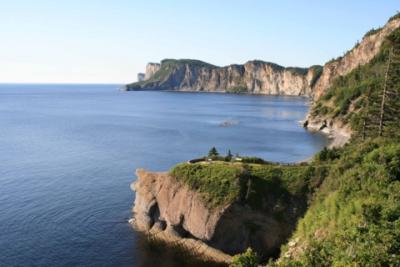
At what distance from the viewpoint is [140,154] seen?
95.4m

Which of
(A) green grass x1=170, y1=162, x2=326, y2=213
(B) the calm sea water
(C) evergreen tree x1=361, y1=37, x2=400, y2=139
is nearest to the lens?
(A) green grass x1=170, y1=162, x2=326, y2=213

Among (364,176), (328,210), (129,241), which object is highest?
(364,176)

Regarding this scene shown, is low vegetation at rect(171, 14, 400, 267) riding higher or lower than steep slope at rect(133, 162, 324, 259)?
higher

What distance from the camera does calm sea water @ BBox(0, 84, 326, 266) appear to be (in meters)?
48.2

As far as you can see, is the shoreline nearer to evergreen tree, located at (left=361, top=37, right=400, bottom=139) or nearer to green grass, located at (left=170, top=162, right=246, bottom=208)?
green grass, located at (left=170, top=162, right=246, bottom=208)

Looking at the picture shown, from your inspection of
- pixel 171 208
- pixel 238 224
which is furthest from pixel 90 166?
pixel 238 224

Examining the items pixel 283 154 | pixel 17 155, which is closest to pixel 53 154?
pixel 17 155

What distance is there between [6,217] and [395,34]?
121980mm

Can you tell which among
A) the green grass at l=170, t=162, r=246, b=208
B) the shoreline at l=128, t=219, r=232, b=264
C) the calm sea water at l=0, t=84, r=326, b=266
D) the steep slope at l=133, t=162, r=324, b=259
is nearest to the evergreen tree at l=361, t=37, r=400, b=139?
the steep slope at l=133, t=162, r=324, b=259

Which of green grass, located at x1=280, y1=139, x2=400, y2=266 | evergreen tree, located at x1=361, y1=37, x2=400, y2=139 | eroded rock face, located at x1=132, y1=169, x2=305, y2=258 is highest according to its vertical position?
evergreen tree, located at x1=361, y1=37, x2=400, y2=139

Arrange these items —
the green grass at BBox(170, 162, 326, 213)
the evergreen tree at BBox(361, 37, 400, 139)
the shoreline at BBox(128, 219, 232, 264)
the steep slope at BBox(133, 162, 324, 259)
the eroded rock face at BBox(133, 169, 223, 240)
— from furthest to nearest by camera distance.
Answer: the evergreen tree at BBox(361, 37, 400, 139), the eroded rock face at BBox(133, 169, 223, 240), the green grass at BBox(170, 162, 326, 213), the steep slope at BBox(133, 162, 324, 259), the shoreline at BBox(128, 219, 232, 264)

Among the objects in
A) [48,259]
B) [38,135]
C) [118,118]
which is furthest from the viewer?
[118,118]

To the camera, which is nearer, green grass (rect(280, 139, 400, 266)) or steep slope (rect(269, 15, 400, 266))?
green grass (rect(280, 139, 400, 266))

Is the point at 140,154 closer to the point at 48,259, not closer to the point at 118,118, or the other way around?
the point at 48,259
